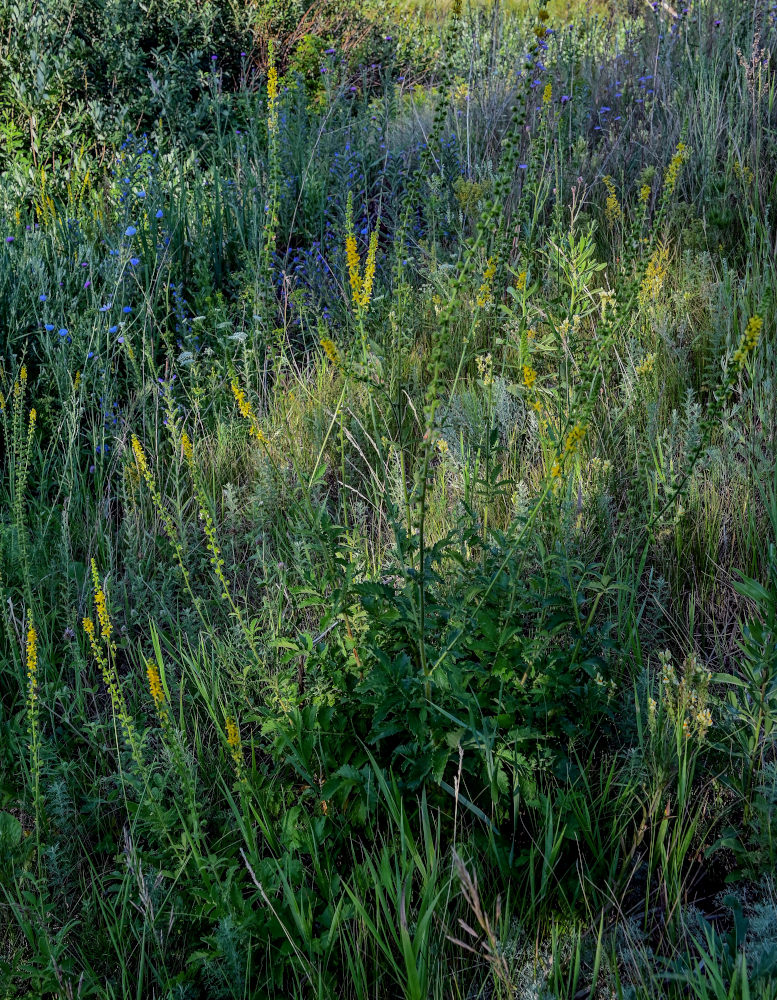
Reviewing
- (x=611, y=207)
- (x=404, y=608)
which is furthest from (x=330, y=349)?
(x=611, y=207)

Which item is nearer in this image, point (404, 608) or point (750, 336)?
point (750, 336)

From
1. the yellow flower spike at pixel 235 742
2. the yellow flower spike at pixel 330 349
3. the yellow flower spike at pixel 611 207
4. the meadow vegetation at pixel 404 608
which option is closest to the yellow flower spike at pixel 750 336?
the meadow vegetation at pixel 404 608

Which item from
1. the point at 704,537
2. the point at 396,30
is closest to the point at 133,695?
the point at 704,537

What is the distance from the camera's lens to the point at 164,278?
146 inches

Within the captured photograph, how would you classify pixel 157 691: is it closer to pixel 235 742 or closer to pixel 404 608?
A: pixel 235 742

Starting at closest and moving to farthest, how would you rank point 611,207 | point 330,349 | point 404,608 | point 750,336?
point 750,336
point 404,608
point 330,349
point 611,207

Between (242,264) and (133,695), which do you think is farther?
(242,264)

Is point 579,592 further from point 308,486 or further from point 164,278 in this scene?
point 164,278

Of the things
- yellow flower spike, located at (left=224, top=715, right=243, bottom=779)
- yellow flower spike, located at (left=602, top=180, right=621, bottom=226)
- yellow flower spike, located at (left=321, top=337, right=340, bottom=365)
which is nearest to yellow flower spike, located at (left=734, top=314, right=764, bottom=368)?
yellow flower spike, located at (left=321, top=337, right=340, bottom=365)

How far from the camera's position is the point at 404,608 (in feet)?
5.54

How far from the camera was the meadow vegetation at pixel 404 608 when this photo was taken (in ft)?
5.11

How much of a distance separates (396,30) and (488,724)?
855 cm

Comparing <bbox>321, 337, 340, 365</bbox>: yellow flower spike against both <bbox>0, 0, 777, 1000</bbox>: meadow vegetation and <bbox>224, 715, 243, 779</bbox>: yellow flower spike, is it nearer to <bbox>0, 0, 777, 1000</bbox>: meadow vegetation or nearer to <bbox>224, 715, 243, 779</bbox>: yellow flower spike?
<bbox>0, 0, 777, 1000</bbox>: meadow vegetation

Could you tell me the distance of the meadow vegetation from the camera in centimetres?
156
